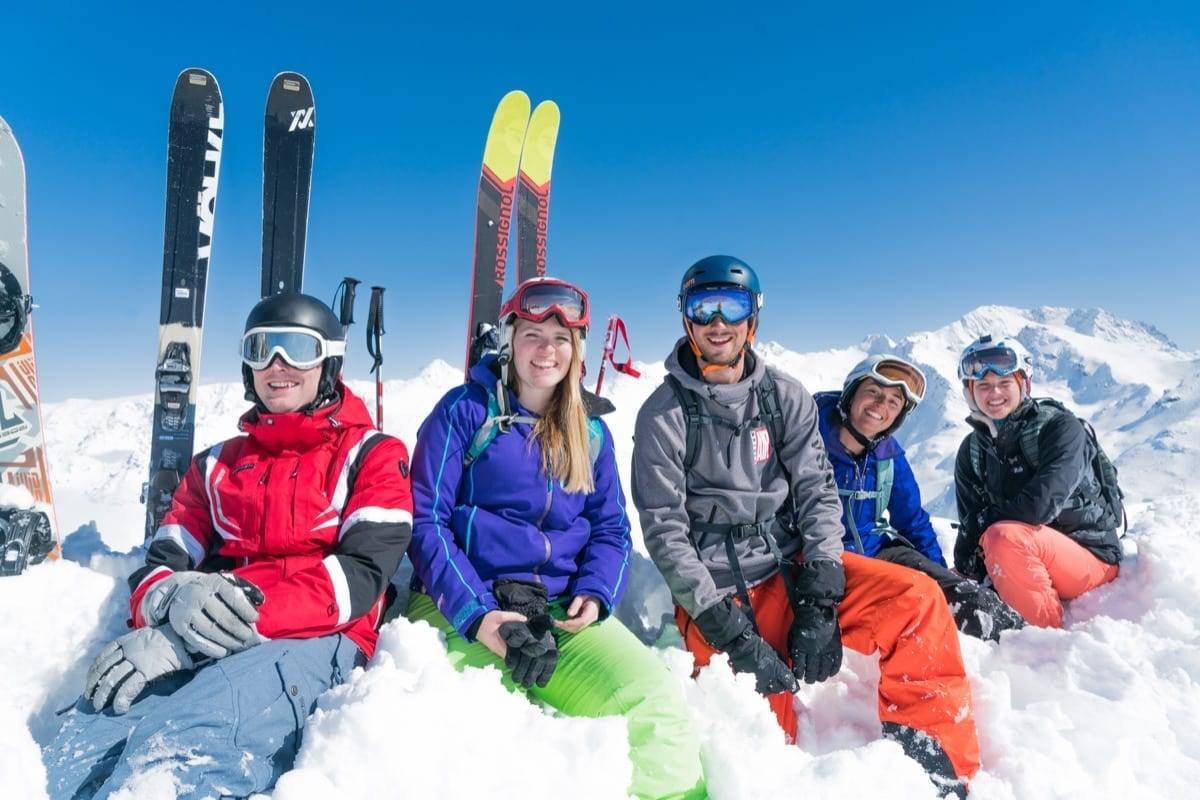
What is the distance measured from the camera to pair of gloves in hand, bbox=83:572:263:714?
1.92 meters

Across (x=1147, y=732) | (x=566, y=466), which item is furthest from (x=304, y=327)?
(x=1147, y=732)

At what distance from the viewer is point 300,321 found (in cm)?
264

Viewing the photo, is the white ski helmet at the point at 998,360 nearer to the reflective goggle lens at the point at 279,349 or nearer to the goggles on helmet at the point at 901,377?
the goggles on helmet at the point at 901,377

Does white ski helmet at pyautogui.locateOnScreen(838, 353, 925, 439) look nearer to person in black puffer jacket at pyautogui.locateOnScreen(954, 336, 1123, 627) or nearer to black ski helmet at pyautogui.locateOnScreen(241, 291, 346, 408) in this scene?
person in black puffer jacket at pyautogui.locateOnScreen(954, 336, 1123, 627)

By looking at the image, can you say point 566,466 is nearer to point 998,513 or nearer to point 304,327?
point 304,327

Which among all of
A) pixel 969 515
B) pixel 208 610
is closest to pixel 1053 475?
pixel 969 515

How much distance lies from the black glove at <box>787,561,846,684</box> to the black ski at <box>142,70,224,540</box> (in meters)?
4.22

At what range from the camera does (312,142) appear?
5.32 m

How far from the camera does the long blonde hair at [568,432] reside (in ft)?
8.87

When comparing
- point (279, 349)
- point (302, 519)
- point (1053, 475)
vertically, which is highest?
point (279, 349)

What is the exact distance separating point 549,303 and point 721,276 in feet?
3.03

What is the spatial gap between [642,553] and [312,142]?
168 inches

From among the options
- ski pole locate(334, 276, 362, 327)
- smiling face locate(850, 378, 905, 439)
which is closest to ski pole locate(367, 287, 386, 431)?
ski pole locate(334, 276, 362, 327)

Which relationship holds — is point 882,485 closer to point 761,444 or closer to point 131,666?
point 761,444
